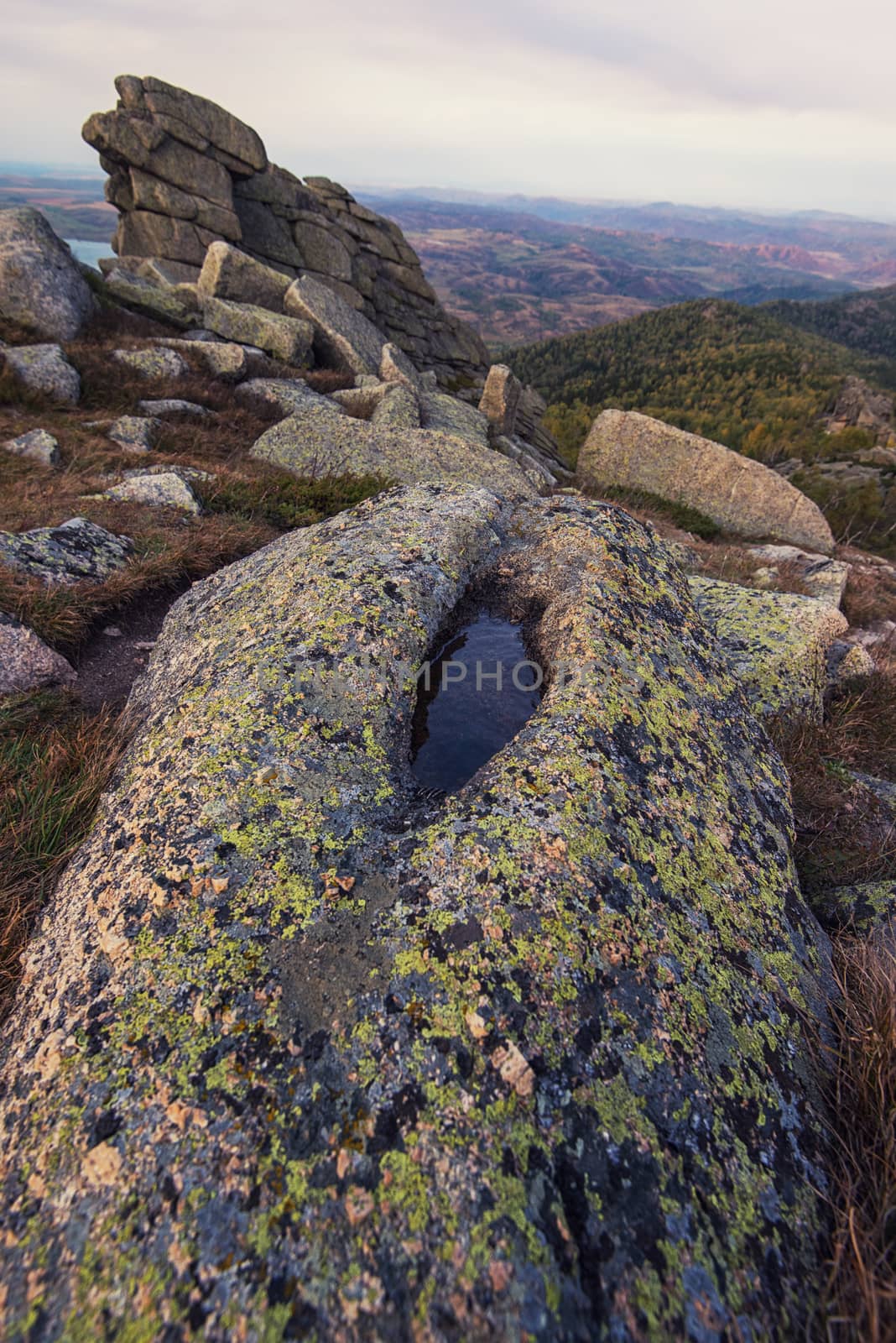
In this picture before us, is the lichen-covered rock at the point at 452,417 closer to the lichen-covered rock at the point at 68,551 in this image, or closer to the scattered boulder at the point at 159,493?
the scattered boulder at the point at 159,493

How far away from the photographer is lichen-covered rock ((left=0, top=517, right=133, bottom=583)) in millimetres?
6594

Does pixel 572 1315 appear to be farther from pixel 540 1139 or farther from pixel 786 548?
pixel 786 548

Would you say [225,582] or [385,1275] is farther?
[225,582]

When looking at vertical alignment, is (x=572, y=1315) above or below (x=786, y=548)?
above

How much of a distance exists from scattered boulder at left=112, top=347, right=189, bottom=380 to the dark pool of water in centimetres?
1588

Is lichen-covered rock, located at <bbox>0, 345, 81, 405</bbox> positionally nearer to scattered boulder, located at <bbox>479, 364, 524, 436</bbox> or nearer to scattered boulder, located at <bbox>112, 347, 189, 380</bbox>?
scattered boulder, located at <bbox>112, 347, 189, 380</bbox>

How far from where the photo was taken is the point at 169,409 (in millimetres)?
14789

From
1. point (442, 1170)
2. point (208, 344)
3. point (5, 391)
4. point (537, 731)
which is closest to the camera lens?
point (442, 1170)

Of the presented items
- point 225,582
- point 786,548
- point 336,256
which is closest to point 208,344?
point 225,582

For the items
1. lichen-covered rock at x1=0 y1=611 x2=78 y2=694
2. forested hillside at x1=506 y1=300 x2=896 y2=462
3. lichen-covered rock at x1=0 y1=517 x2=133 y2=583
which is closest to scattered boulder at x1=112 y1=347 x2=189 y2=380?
lichen-covered rock at x1=0 y1=517 x2=133 y2=583

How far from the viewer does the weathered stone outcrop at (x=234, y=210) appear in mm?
31281

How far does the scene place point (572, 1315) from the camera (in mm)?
1777

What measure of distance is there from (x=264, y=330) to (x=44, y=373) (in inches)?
341

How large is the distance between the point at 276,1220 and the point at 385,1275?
0.37 metres
